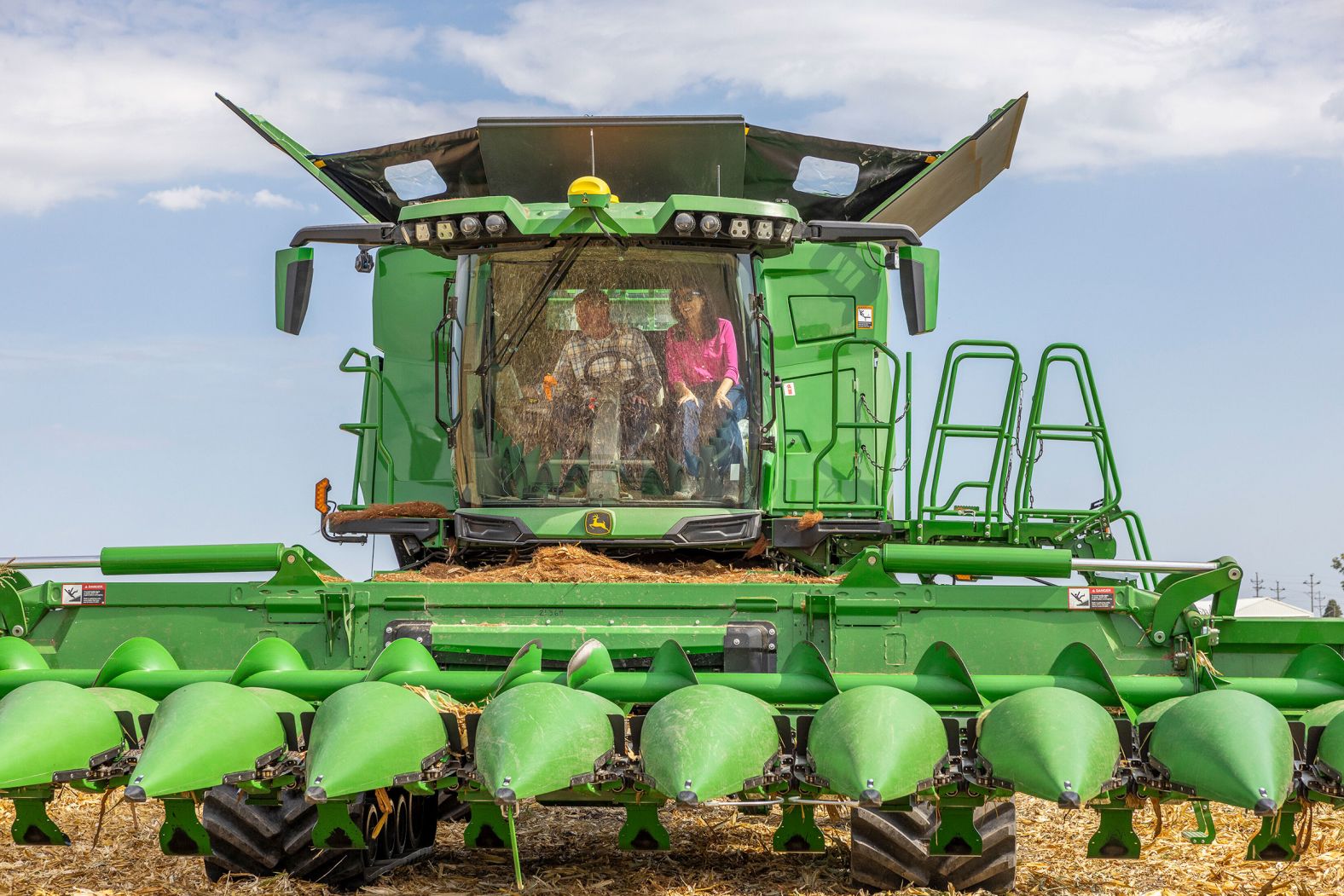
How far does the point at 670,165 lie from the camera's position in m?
8.51

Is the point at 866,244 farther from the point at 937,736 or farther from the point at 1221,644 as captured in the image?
the point at 937,736

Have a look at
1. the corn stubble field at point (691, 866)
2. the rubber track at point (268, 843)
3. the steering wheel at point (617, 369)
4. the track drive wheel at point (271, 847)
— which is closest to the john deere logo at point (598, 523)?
the steering wheel at point (617, 369)

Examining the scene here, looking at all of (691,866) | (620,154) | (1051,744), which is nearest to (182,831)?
(691,866)

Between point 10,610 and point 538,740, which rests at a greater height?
point 10,610

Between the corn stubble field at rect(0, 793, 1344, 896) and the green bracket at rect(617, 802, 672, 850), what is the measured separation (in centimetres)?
82

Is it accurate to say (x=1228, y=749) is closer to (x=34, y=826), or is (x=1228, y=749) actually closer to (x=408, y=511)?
(x=34, y=826)

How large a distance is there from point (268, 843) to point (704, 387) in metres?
2.93

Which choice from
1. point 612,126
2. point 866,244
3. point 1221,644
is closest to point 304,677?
point 1221,644

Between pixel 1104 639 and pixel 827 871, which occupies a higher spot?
pixel 1104 639

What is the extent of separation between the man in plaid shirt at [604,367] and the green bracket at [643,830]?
9.15 ft

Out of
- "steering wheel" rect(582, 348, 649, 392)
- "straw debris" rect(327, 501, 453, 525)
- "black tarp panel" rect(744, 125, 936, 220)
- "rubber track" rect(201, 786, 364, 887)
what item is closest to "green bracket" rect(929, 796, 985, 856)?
"rubber track" rect(201, 786, 364, 887)

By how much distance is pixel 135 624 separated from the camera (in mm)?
6488

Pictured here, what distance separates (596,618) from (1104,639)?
2.17 meters

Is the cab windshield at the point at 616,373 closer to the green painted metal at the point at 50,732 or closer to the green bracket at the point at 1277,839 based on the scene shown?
the green painted metal at the point at 50,732
